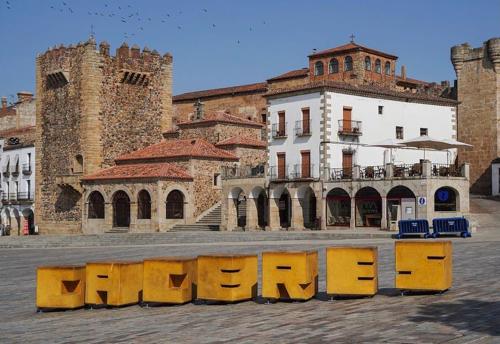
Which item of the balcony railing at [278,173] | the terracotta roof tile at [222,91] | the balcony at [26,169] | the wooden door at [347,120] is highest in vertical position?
the terracotta roof tile at [222,91]

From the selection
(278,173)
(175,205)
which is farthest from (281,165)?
(175,205)

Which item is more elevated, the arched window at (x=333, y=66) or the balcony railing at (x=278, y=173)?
the arched window at (x=333, y=66)

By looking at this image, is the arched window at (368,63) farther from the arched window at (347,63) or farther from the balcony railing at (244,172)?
the balcony railing at (244,172)

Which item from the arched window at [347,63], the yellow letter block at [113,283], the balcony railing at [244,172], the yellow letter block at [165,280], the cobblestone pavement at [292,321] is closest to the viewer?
the cobblestone pavement at [292,321]

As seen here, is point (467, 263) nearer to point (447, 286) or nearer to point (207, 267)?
point (447, 286)

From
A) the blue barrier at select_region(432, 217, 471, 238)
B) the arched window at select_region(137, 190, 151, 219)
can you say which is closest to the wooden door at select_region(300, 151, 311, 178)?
the arched window at select_region(137, 190, 151, 219)

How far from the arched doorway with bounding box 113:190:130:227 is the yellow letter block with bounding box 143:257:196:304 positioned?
3763cm

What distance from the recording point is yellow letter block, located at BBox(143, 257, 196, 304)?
1288cm

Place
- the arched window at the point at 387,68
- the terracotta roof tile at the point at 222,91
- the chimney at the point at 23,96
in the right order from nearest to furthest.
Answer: the arched window at the point at 387,68 < the terracotta roof tile at the point at 222,91 < the chimney at the point at 23,96

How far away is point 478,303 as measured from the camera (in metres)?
11.5

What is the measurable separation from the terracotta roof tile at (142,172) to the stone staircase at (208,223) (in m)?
2.53

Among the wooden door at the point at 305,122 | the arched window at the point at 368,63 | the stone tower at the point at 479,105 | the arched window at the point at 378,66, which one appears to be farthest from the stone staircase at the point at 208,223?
the arched window at the point at 378,66

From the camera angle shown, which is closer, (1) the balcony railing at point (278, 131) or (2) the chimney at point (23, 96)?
(1) the balcony railing at point (278, 131)

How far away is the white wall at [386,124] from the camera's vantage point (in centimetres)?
4184
